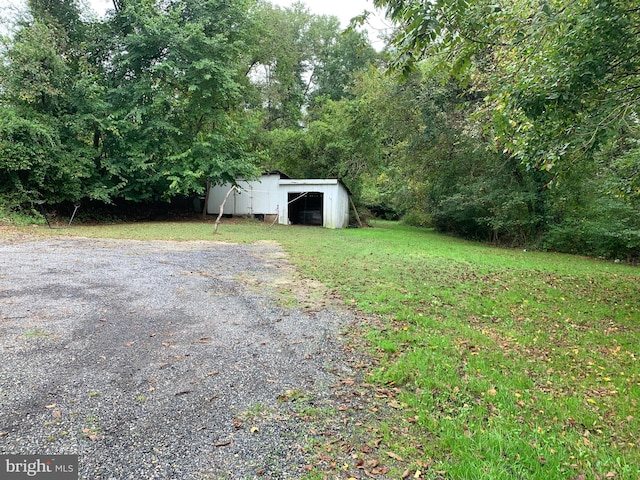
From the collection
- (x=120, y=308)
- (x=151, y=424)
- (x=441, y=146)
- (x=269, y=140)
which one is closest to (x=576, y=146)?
(x=151, y=424)

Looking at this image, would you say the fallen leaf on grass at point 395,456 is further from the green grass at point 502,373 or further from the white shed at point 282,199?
the white shed at point 282,199

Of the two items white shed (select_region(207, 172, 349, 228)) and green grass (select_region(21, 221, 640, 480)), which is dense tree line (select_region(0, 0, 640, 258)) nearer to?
white shed (select_region(207, 172, 349, 228))

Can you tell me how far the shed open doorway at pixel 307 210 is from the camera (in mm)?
22625

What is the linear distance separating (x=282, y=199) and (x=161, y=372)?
17889 millimetres

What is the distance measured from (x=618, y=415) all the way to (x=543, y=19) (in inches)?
144

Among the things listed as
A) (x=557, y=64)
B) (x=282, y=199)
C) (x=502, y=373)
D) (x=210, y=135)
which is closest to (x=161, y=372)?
(x=502, y=373)

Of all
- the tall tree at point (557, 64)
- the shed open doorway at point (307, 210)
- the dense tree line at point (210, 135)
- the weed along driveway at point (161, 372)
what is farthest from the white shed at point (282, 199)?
the tall tree at point (557, 64)

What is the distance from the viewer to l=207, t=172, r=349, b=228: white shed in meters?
19.6

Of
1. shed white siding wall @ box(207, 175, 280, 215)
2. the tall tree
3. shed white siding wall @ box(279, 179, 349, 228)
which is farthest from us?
shed white siding wall @ box(207, 175, 280, 215)

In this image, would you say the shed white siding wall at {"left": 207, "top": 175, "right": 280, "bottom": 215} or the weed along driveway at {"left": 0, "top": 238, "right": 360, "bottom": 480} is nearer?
the weed along driveway at {"left": 0, "top": 238, "right": 360, "bottom": 480}

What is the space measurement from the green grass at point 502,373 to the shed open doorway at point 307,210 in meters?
15.5

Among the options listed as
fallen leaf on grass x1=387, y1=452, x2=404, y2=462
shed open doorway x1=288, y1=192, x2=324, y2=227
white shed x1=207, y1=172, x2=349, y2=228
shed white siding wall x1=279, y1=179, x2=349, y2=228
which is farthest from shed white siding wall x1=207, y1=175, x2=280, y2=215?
fallen leaf on grass x1=387, y1=452, x2=404, y2=462

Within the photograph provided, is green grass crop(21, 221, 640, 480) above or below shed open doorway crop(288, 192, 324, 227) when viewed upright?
below

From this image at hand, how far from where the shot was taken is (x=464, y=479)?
1.98m
